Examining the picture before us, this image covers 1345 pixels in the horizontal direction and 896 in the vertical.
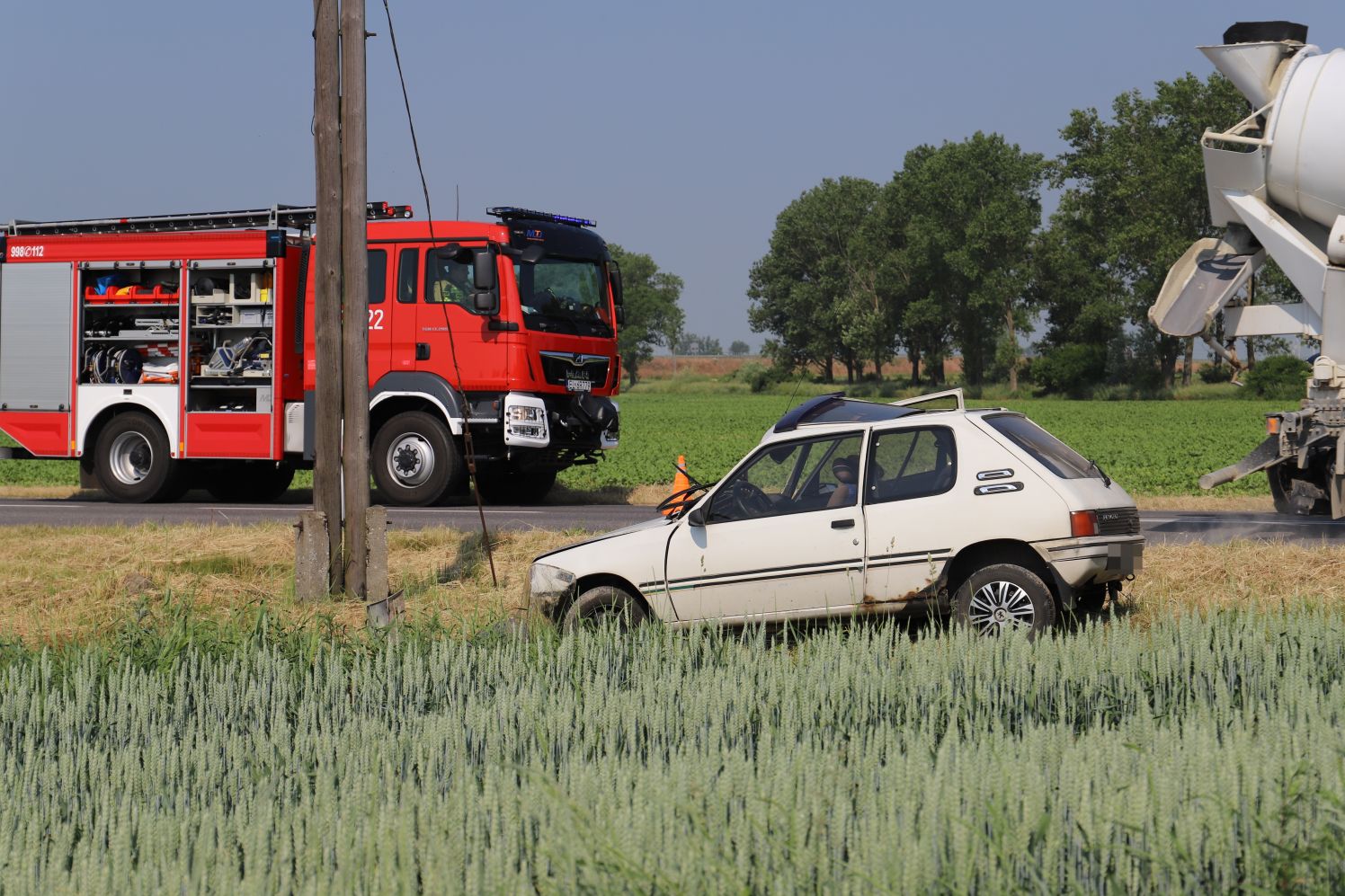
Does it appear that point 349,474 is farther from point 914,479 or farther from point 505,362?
point 505,362

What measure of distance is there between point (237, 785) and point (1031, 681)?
2.97 m

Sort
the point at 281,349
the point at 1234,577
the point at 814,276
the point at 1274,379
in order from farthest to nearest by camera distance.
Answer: the point at 814,276, the point at 1274,379, the point at 281,349, the point at 1234,577

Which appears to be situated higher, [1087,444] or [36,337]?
[36,337]

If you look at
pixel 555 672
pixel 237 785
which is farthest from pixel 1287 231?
pixel 237 785

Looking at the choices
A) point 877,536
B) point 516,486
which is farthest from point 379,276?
point 877,536

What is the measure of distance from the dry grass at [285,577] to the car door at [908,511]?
139 centimetres

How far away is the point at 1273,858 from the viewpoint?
11.8ft

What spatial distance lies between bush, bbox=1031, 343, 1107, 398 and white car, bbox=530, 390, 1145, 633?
7321cm

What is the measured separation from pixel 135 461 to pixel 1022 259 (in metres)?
86.3

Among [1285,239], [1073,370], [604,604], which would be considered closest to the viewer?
[604,604]

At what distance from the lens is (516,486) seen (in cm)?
1977

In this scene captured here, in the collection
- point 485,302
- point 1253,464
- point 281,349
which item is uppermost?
point 485,302

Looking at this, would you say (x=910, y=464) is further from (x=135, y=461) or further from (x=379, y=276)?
(x=135, y=461)

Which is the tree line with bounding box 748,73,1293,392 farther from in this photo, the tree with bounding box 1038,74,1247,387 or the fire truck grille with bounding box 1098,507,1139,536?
the fire truck grille with bounding box 1098,507,1139,536
